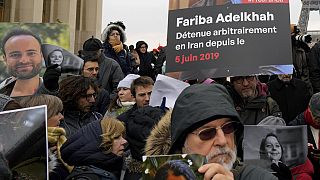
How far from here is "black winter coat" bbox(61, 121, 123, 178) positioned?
3941 mm

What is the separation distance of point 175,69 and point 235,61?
0.57 metres

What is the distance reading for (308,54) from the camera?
384 inches

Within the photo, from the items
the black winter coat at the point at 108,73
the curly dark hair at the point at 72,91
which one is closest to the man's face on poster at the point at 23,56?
the curly dark hair at the point at 72,91

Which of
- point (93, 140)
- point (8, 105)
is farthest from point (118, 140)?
point (8, 105)

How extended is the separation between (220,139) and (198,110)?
0.18m

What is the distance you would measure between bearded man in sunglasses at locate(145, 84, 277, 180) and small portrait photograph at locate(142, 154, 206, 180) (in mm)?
233

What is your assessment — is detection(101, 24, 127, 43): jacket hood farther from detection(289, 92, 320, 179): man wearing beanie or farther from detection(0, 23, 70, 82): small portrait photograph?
detection(289, 92, 320, 179): man wearing beanie

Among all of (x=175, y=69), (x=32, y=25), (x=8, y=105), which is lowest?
(x=8, y=105)

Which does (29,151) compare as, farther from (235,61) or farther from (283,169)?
(235,61)

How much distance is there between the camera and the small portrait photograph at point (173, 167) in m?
2.03

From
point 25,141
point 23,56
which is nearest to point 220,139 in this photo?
point 25,141

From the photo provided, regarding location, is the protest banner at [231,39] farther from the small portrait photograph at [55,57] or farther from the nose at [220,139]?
the nose at [220,139]

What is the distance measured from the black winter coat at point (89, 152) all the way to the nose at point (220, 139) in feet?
5.58

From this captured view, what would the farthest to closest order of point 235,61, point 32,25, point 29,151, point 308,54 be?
point 308,54 → point 32,25 → point 235,61 → point 29,151
